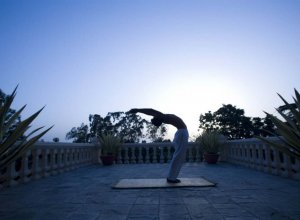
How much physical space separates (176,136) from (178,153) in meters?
0.37

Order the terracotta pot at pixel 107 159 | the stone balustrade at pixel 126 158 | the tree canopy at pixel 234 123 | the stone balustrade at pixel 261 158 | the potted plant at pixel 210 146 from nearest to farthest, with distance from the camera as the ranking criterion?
the stone balustrade at pixel 126 158 < the stone balustrade at pixel 261 158 < the potted plant at pixel 210 146 < the terracotta pot at pixel 107 159 < the tree canopy at pixel 234 123

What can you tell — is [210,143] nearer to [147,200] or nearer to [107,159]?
[107,159]

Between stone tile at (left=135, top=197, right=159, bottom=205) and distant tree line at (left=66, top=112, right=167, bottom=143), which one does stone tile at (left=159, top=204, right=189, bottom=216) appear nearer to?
stone tile at (left=135, top=197, right=159, bottom=205)

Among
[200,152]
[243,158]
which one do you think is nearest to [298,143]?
[243,158]

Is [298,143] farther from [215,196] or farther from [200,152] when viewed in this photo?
[200,152]

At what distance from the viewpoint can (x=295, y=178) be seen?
574cm

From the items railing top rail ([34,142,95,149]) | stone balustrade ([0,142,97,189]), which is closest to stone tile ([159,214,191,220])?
stone balustrade ([0,142,97,189])

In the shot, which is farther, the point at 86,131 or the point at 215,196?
the point at 86,131

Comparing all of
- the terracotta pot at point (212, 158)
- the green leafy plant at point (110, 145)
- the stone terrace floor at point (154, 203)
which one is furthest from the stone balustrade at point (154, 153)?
the stone terrace floor at point (154, 203)

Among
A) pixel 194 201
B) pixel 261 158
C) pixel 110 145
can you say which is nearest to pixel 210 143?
pixel 261 158

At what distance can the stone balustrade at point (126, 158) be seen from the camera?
5.92 metres

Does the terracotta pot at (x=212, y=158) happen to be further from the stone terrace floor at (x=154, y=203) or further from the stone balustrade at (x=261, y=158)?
the stone terrace floor at (x=154, y=203)

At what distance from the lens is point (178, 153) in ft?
17.8

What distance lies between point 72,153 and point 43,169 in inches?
90.3
